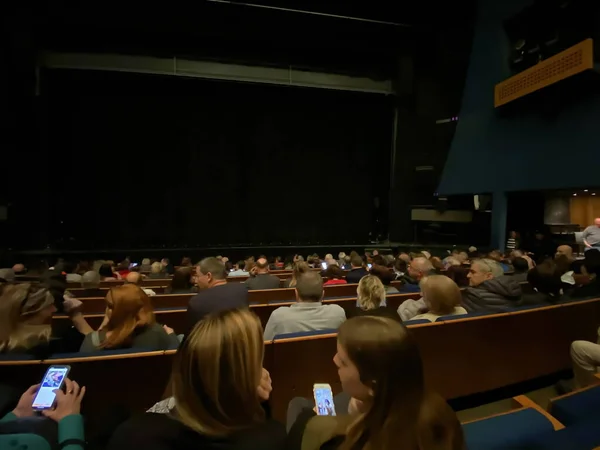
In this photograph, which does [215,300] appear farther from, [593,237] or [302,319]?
[593,237]

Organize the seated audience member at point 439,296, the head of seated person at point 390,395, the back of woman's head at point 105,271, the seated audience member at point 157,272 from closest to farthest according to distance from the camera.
Result: 1. the head of seated person at point 390,395
2. the seated audience member at point 439,296
3. the back of woman's head at point 105,271
4. the seated audience member at point 157,272

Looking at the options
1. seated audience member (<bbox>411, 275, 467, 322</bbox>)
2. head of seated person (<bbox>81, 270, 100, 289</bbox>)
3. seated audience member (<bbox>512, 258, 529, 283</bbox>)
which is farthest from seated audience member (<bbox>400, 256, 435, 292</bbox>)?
head of seated person (<bbox>81, 270, 100, 289</bbox>)

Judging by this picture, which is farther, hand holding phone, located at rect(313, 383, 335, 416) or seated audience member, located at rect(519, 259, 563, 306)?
seated audience member, located at rect(519, 259, 563, 306)

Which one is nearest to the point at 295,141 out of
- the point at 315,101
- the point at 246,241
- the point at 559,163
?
the point at 315,101

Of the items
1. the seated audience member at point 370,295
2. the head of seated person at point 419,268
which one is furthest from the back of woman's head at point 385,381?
the head of seated person at point 419,268

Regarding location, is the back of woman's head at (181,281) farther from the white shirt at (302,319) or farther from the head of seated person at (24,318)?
the head of seated person at (24,318)

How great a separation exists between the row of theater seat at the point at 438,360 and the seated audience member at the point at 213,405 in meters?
0.90

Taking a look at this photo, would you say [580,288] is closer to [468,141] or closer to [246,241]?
[468,141]

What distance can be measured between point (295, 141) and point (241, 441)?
1245cm

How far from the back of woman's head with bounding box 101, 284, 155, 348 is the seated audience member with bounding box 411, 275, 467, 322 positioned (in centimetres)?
→ 185

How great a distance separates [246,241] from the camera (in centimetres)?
1257

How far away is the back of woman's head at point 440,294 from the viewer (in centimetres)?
281

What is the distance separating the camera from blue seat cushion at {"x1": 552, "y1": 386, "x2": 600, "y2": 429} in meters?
1.56

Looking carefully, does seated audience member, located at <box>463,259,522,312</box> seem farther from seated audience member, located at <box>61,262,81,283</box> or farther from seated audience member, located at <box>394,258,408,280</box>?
seated audience member, located at <box>61,262,81,283</box>
